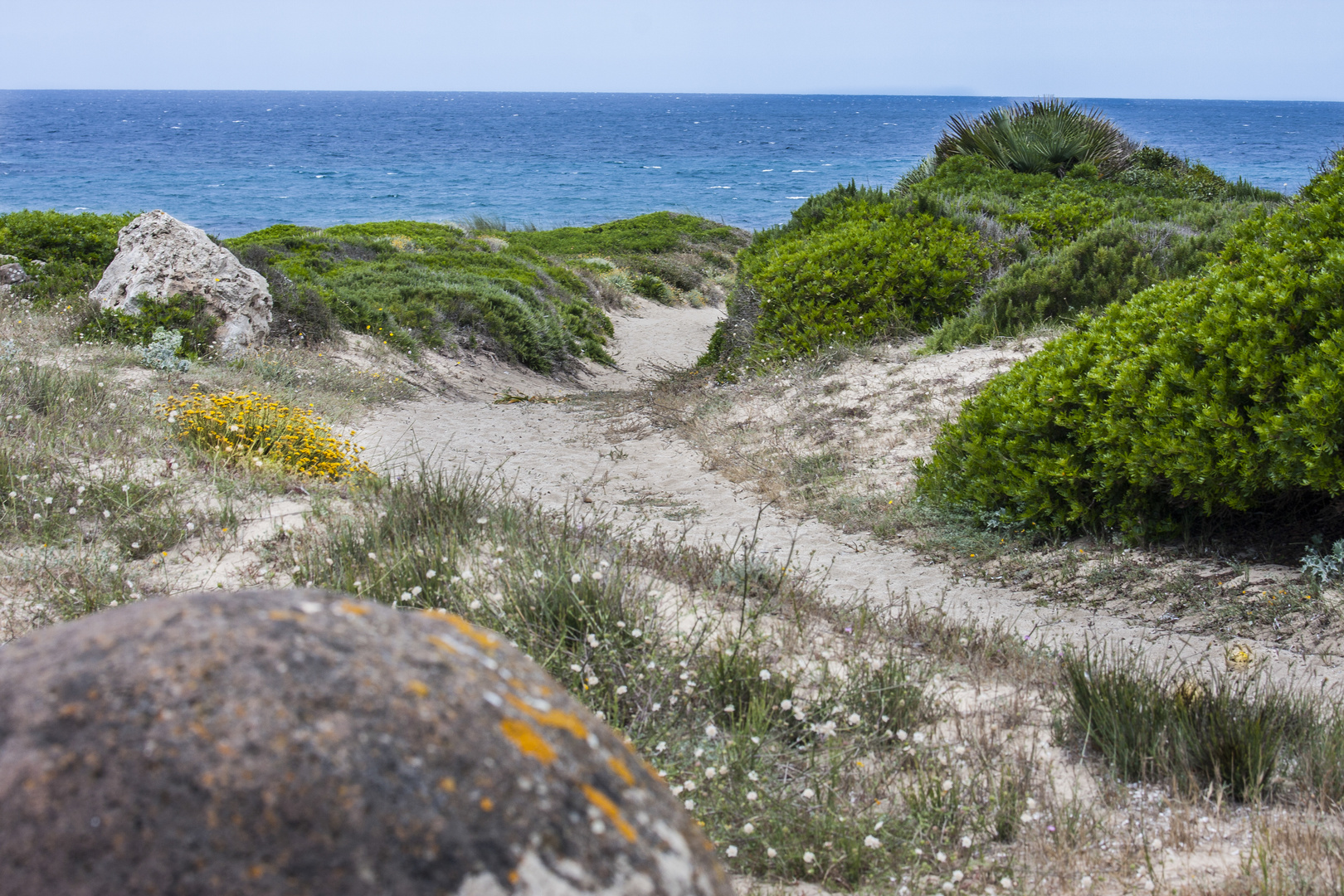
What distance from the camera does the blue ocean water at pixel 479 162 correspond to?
50.3m

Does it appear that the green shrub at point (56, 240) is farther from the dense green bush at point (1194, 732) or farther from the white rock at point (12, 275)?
the dense green bush at point (1194, 732)

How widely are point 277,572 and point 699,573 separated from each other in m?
2.15

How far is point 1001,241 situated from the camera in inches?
418

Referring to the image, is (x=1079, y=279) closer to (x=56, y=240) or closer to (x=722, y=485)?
(x=722, y=485)

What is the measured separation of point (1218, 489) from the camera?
15.8 ft

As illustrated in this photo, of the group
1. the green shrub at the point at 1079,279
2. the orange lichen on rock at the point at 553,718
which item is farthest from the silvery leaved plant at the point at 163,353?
the orange lichen on rock at the point at 553,718

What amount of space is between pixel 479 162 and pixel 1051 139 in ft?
240

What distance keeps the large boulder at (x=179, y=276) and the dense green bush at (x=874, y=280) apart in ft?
22.0

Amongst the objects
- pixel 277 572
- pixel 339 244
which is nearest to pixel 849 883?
pixel 277 572

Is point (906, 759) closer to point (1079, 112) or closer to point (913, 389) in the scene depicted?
point (913, 389)

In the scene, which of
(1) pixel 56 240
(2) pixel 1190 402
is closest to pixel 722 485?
(2) pixel 1190 402

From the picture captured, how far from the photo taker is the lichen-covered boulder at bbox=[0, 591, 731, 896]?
1.01 meters

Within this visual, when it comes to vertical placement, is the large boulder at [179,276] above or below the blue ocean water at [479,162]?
below

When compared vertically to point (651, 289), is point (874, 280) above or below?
above
